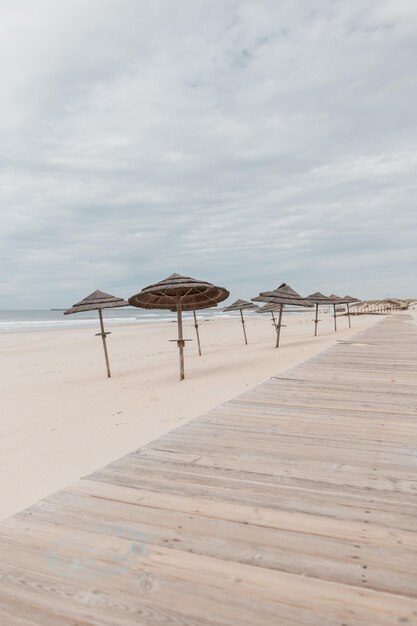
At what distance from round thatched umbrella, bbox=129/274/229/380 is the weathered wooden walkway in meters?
6.76

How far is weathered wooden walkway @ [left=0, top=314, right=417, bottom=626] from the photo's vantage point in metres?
1.45

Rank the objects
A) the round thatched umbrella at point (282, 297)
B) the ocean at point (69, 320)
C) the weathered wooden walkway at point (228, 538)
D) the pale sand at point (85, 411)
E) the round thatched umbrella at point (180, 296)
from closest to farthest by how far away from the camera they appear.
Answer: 1. the weathered wooden walkway at point (228, 538)
2. the pale sand at point (85, 411)
3. the round thatched umbrella at point (180, 296)
4. the round thatched umbrella at point (282, 297)
5. the ocean at point (69, 320)

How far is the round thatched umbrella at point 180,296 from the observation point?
995cm

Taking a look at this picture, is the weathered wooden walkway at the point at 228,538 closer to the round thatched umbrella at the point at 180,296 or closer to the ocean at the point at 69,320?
the round thatched umbrella at the point at 180,296

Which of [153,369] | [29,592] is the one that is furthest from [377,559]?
[153,369]

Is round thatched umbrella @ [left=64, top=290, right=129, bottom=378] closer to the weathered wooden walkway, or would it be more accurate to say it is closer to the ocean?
the weathered wooden walkway

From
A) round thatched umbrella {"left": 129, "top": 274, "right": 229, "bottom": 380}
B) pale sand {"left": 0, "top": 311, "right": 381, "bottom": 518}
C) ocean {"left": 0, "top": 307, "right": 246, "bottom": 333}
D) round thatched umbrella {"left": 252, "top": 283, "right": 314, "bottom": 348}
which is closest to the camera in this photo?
pale sand {"left": 0, "top": 311, "right": 381, "bottom": 518}

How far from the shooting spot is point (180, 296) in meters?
11.4

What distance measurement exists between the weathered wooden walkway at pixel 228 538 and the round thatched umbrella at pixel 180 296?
22.2ft

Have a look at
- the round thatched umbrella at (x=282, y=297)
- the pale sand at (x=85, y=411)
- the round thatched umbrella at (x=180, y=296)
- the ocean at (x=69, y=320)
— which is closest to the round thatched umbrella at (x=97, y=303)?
the round thatched umbrella at (x=180, y=296)

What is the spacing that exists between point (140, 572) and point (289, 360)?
1012 cm

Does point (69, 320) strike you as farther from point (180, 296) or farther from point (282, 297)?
point (180, 296)

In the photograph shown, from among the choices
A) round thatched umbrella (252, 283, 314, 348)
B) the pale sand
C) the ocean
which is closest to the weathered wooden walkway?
the pale sand

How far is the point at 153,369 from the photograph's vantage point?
13820 mm
